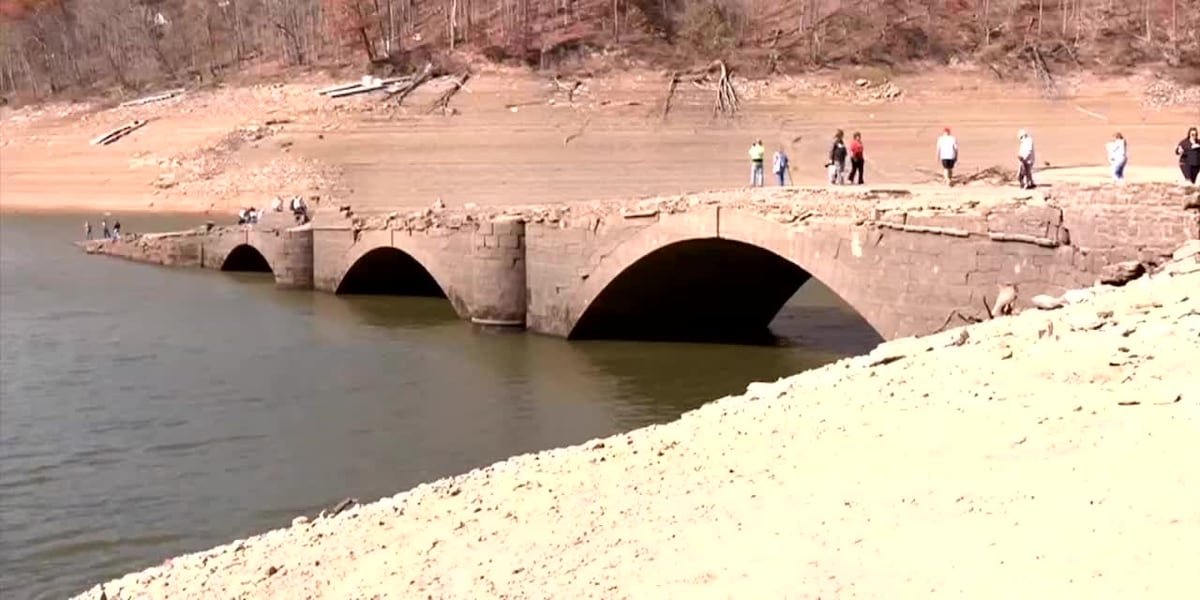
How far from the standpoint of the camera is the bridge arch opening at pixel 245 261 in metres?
39.3

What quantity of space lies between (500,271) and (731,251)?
5.10 metres

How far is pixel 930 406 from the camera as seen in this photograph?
30.9ft

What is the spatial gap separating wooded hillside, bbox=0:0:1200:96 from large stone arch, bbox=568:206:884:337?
31469 mm

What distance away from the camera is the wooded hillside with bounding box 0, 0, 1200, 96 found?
54062 mm

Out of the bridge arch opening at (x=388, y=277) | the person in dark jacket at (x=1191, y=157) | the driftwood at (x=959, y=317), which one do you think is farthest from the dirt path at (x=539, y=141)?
the driftwood at (x=959, y=317)

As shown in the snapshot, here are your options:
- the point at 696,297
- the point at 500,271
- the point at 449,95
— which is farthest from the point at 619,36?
the point at 696,297

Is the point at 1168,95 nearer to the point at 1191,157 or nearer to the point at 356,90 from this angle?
the point at 356,90

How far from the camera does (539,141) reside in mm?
52219

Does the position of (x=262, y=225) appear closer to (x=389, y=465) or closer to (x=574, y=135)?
(x=574, y=135)

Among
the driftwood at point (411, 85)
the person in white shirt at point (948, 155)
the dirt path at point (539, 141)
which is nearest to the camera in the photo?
the person in white shirt at point (948, 155)

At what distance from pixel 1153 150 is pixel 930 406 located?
37.0m

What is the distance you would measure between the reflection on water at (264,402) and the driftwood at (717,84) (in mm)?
22574

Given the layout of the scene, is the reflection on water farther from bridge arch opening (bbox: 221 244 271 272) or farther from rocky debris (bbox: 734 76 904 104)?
rocky debris (bbox: 734 76 904 104)

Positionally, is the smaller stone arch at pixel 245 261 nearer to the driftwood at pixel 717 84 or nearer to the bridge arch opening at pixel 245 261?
the bridge arch opening at pixel 245 261
